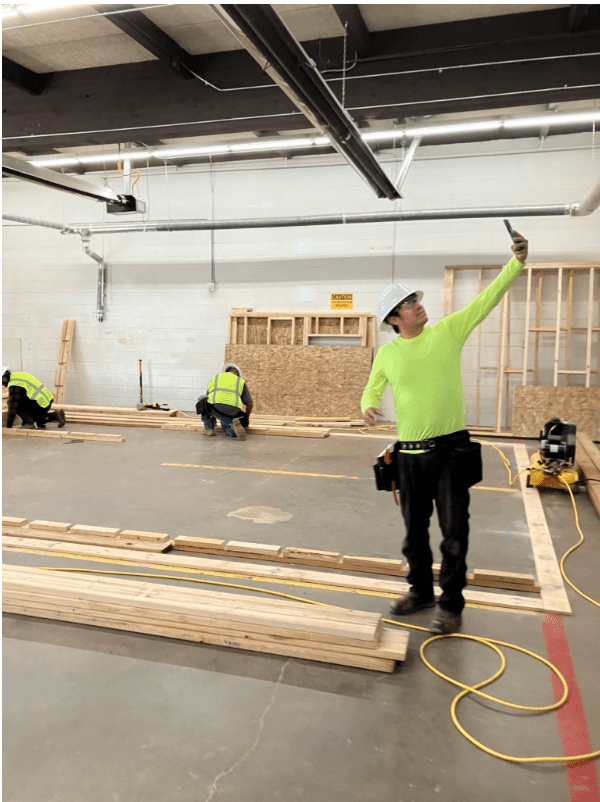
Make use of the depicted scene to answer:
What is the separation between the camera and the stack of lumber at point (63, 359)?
46.2 feet

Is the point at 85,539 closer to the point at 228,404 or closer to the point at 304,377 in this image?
the point at 228,404

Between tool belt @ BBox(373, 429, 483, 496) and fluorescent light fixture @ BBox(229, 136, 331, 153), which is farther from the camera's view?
fluorescent light fixture @ BBox(229, 136, 331, 153)

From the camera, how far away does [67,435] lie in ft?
33.3

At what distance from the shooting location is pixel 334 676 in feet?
10.8

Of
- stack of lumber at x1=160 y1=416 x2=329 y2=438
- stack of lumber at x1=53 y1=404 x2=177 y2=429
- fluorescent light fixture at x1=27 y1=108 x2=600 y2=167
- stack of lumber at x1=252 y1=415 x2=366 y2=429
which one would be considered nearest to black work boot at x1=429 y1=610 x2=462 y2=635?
fluorescent light fixture at x1=27 y1=108 x2=600 y2=167

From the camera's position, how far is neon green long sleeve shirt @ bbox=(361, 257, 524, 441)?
3699 mm

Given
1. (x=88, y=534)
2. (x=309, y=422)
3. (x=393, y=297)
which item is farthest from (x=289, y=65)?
(x=309, y=422)

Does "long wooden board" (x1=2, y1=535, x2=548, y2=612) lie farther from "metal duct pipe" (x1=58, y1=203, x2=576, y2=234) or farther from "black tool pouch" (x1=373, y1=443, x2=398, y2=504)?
"metal duct pipe" (x1=58, y1=203, x2=576, y2=234)

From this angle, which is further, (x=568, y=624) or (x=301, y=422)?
(x=301, y=422)

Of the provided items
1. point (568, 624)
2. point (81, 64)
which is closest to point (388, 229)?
point (81, 64)

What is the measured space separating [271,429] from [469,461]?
7188 millimetres

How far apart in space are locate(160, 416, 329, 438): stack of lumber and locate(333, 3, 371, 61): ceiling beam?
606 cm

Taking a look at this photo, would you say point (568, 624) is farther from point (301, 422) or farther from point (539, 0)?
point (301, 422)

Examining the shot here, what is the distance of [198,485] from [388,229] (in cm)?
732
